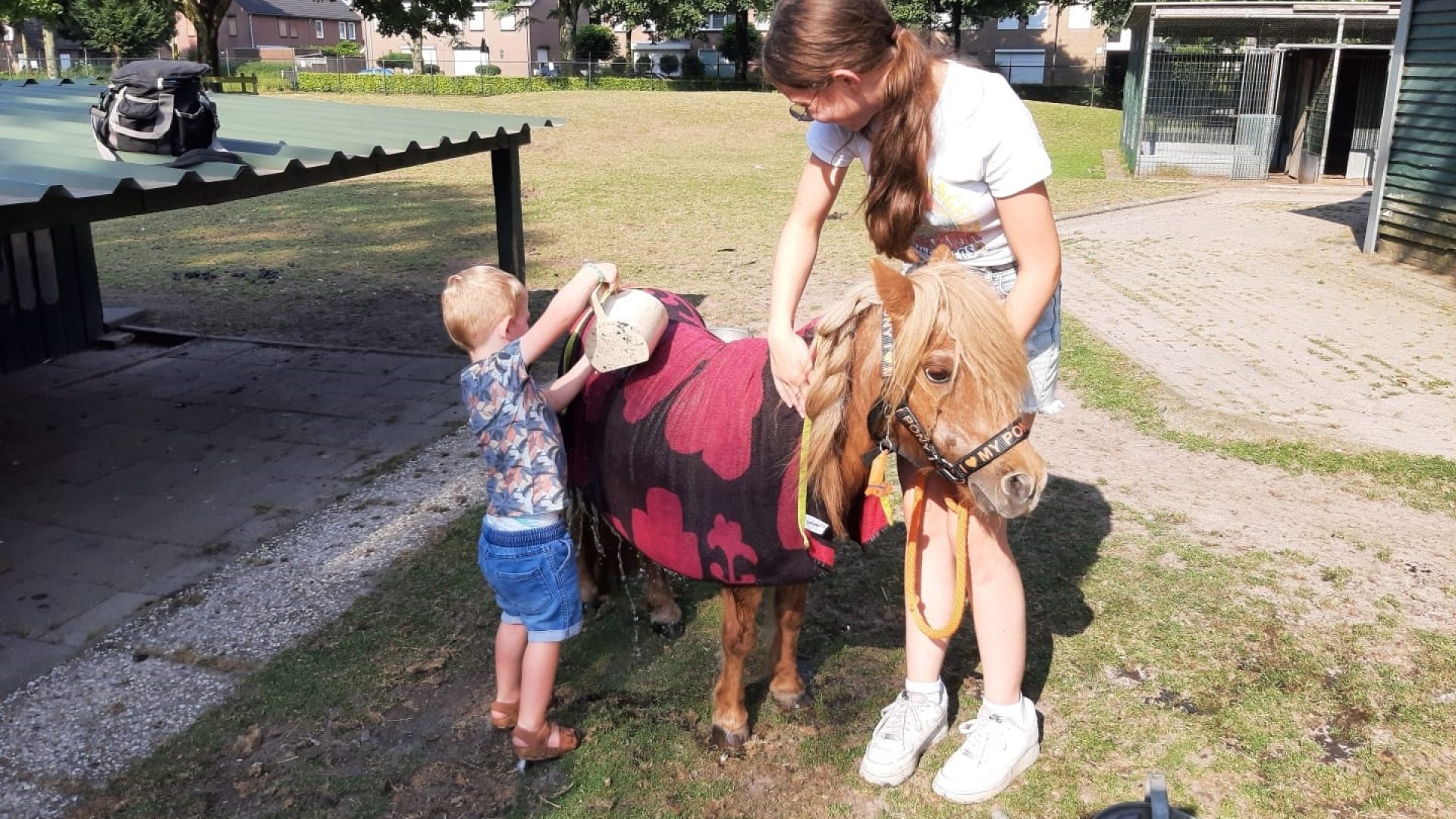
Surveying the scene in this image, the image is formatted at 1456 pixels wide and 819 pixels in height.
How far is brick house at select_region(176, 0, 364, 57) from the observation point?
75062mm

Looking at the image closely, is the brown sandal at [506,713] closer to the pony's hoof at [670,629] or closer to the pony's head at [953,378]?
the pony's hoof at [670,629]

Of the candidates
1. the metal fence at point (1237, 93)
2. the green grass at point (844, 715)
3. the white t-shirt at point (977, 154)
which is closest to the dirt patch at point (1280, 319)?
the green grass at point (844, 715)

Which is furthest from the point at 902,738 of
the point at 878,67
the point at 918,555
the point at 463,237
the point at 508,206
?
the point at 463,237

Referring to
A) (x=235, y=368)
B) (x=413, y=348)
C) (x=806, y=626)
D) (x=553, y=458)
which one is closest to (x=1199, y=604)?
(x=806, y=626)

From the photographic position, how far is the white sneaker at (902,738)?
287 cm

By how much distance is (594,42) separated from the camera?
59.8 metres

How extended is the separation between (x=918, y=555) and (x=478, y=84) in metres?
38.2

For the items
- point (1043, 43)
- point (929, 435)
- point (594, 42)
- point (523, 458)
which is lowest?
point (523, 458)

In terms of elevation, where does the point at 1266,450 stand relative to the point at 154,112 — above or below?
below

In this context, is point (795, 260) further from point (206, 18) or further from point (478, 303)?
point (206, 18)

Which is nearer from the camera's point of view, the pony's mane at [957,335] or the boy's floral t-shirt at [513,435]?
the pony's mane at [957,335]

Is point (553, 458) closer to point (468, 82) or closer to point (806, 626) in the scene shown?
point (806, 626)

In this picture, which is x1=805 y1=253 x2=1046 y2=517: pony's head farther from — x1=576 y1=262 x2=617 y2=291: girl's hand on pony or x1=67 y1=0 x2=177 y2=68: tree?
x1=67 y1=0 x2=177 y2=68: tree

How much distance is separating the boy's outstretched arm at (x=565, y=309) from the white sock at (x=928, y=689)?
1.36m
